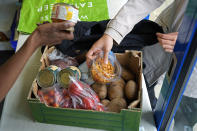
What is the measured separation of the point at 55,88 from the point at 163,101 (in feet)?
1.32

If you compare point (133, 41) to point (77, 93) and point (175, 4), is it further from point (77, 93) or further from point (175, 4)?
point (77, 93)

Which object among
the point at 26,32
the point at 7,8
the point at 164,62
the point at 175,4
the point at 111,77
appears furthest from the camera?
the point at 7,8

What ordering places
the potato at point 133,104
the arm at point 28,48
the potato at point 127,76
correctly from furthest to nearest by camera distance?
the potato at point 127,76 → the arm at point 28,48 → the potato at point 133,104

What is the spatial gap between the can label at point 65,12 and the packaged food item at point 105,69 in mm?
198

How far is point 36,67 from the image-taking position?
0.95m

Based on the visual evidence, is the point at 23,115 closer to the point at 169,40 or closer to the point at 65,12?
the point at 65,12

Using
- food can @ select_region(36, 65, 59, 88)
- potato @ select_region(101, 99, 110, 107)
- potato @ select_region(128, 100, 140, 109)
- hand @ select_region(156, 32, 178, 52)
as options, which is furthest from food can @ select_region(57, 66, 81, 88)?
hand @ select_region(156, 32, 178, 52)

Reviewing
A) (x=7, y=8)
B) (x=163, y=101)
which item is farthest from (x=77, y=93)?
(x=7, y=8)

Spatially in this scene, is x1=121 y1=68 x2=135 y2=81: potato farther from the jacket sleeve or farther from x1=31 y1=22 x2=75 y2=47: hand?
x1=31 y1=22 x2=75 y2=47: hand

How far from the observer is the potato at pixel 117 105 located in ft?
2.16

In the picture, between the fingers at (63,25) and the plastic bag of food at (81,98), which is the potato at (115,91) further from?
the fingers at (63,25)

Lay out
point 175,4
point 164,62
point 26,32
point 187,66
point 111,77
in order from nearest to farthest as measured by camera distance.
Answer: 1. point 187,66
2. point 111,77
3. point 175,4
4. point 164,62
5. point 26,32

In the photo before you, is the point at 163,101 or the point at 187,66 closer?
the point at 187,66

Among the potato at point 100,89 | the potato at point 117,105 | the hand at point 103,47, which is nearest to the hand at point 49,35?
the hand at point 103,47
